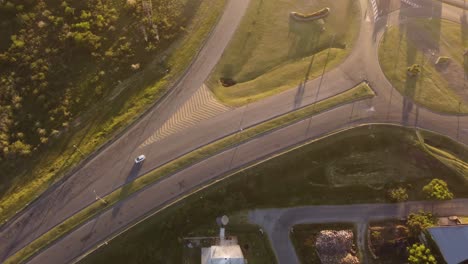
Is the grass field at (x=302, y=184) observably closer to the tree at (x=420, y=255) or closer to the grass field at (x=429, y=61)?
the grass field at (x=429, y=61)

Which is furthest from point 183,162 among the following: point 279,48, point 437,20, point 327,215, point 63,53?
point 437,20

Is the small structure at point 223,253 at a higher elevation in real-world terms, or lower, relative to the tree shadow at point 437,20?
lower

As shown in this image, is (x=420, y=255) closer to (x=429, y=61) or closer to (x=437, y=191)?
(x=437, y=191)

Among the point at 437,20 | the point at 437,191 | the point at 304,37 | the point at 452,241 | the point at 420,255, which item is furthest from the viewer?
→ the point at 437,20

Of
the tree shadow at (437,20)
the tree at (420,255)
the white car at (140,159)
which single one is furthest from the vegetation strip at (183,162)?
the tree at (420,255)

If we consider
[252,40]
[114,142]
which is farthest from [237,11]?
[114,142]
